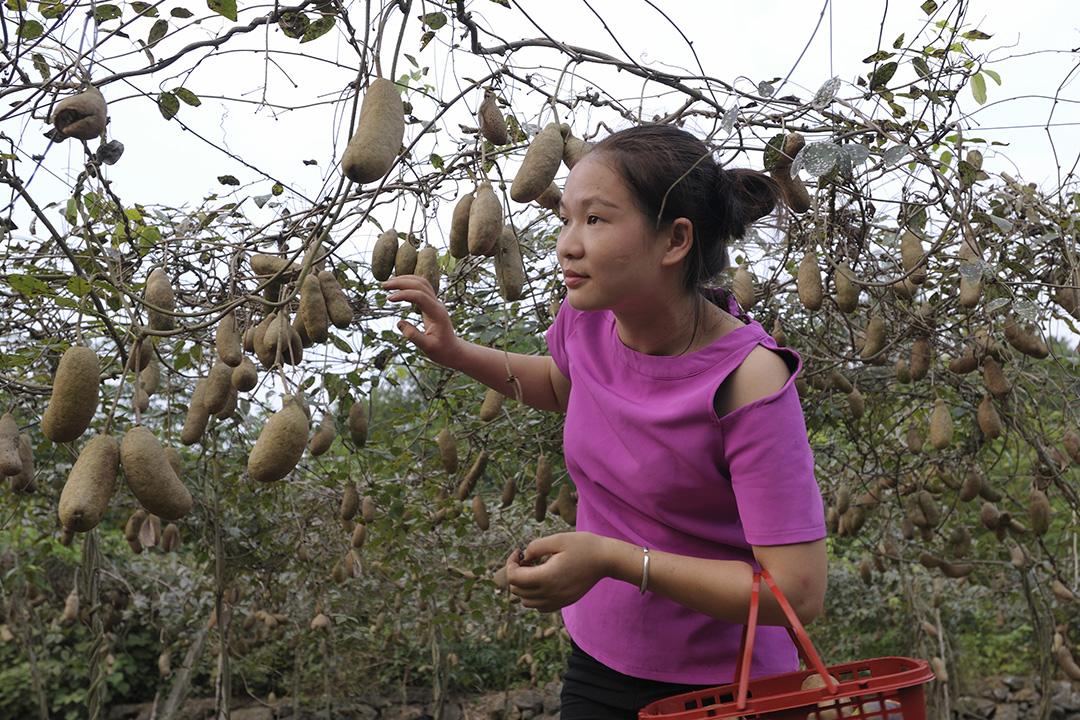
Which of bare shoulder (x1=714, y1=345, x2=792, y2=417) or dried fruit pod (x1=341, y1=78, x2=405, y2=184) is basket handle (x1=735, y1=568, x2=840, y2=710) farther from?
dried fruit pod (x1=341, y1=78, x2=405, y2=184)

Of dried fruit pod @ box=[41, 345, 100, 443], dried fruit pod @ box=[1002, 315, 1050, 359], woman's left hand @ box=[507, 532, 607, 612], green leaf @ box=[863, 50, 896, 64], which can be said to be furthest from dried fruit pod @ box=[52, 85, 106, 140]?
dried fruit pod @ box=[1002, 315, 1050, 359]

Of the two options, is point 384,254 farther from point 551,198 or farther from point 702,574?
point 702,574

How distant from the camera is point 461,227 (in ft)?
4.07

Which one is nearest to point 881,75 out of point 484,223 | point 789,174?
point 789,174

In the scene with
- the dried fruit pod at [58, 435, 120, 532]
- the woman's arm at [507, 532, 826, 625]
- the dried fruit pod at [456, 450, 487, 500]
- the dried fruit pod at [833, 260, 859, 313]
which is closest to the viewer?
the dried fruit pod at [58, 435, 120, 532]

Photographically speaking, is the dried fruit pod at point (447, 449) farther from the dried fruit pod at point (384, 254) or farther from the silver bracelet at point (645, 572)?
the silver bracelet at point (645, 572)

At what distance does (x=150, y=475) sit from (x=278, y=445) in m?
0.10

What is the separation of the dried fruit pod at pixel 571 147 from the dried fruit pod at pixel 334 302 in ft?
0.99

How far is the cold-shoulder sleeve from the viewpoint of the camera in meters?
0.97

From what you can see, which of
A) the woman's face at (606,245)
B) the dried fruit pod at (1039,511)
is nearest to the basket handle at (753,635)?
the woman's face at (606,245)

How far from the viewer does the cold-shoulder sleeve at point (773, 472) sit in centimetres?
97

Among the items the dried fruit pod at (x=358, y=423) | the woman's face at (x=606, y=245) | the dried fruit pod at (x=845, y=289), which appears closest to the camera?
the woman's face at (x=606, y=245)

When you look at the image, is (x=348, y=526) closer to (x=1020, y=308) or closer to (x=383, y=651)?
(x=1020, y=308)

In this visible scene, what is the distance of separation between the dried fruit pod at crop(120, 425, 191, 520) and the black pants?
0.53m
